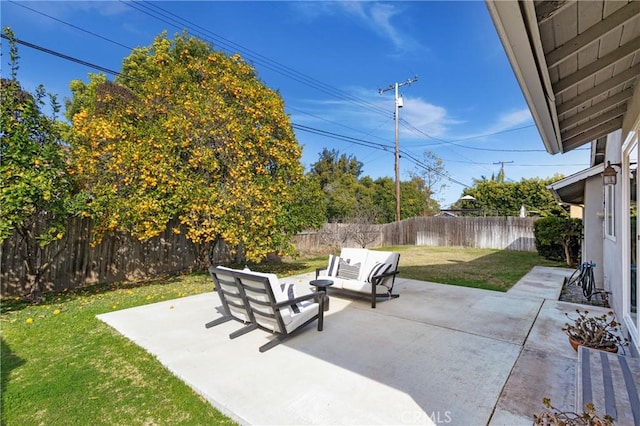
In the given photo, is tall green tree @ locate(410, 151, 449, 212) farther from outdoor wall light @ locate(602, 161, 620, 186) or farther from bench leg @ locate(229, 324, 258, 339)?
bench leg @ locate(229, 324, 258, 339)

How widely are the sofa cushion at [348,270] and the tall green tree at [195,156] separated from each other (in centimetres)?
209

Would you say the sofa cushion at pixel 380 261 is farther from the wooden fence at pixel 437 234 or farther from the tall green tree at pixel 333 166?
the tall green tree at pixel 333 166

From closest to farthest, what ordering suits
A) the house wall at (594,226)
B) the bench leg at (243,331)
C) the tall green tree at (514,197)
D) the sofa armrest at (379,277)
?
the bench leg at (243,331), the sofa armrest at (379,277), the house wall at (594,226), the tall green tree at (514,197)

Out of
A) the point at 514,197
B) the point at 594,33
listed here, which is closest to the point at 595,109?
the point at 594,33

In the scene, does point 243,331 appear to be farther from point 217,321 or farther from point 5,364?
point 5,364

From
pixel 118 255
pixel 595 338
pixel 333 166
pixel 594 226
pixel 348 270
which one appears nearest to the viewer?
pixel 595 338

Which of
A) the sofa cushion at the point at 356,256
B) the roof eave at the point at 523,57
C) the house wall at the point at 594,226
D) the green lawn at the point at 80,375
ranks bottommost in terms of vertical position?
the green lawn at the point at 80,375

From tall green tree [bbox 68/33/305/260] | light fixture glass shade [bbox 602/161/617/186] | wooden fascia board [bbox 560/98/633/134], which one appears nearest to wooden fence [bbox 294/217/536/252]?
tall green tree [bbox 68/33/305/260]

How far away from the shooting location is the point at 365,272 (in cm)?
630

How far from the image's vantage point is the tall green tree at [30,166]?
4676mm

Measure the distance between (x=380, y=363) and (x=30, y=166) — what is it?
5.94m

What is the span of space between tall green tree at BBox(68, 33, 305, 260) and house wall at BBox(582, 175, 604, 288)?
273 inches

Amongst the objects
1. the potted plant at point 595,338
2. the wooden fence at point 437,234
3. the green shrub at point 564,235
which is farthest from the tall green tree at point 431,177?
the potted plant at point 595,338

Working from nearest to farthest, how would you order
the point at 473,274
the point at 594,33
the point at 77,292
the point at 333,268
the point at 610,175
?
the point at 594,33 < the point at 610,175 < the point at 333,268 < the point at 77,292 < the point at 473,274
